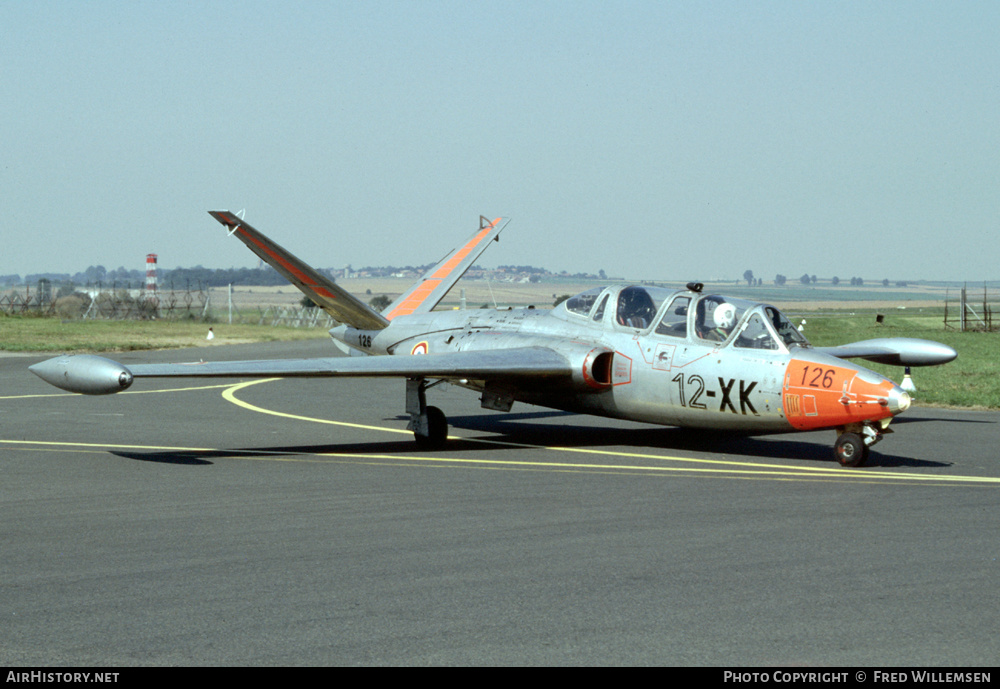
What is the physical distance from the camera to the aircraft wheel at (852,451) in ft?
46.6

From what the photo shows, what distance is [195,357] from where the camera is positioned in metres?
39.6

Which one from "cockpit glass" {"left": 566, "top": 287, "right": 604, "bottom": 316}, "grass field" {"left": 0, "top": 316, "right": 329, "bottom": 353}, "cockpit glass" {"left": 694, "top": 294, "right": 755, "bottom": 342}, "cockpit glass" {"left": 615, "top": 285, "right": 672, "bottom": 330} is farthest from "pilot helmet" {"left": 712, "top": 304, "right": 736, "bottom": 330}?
"grass field" {"left": 0, "top": 316, "right": 329, "bottom": 353}

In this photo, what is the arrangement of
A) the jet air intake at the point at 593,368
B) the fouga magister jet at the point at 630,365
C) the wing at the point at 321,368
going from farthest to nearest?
1. the jet air intake at the point at 593,368
2. the fouga magister jet at the point at 630,365
3. the wing at the point at 321,368

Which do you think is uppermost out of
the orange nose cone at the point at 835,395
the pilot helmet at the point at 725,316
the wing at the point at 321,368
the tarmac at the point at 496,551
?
Result: the pilot helmet at the point at 725,316

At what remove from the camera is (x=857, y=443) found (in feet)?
46.6

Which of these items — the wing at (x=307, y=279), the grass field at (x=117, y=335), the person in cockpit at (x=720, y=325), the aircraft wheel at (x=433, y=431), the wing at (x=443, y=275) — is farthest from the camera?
the grass field at (x=117, y=335)

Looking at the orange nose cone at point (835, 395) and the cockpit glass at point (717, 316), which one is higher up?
the cockpit glass at point (717, 316)

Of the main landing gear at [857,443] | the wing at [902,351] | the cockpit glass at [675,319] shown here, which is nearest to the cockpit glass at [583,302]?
the cockpit glass at [675,319]

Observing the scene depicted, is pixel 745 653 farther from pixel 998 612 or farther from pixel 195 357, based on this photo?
pixel 195 357

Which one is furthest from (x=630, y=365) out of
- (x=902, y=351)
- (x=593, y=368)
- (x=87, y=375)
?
(x=87, y=375)

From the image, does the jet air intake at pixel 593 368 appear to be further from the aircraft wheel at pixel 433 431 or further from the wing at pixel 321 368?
the aircraft wheel at pixel 433 431

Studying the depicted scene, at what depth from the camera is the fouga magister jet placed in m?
14.1

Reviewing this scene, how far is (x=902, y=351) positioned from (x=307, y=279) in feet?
36.6

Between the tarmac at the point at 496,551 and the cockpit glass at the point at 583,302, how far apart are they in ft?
Result: 7.40
